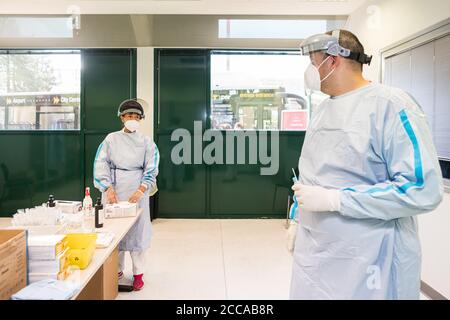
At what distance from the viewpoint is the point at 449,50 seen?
2205 millimetres

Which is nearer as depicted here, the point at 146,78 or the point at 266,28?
the point at 266,28

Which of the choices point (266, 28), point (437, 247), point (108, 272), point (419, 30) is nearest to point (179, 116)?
point (266, 28)

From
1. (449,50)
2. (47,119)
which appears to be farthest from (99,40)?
(449,50)

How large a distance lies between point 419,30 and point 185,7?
2.46 m

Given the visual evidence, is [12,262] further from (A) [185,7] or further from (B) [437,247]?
(A) [185,7]

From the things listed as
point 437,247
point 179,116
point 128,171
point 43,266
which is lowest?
point 437,247

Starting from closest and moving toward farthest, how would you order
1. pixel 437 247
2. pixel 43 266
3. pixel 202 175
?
pixel 43 266
pixel 437 247
pixel 202 175

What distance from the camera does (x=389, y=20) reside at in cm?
295

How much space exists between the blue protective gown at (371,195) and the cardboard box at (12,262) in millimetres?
1016

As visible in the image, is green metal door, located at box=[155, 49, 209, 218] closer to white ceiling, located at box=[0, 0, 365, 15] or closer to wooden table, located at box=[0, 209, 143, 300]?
white ceiling, located at box=[0, 0, 365, 15]

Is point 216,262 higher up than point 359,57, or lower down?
lower down

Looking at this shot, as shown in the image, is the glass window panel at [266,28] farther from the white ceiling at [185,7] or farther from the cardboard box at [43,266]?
the cardboard box at [43,266]

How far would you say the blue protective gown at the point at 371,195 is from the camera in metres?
0.96

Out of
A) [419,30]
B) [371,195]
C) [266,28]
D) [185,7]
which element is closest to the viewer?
[371,195]
